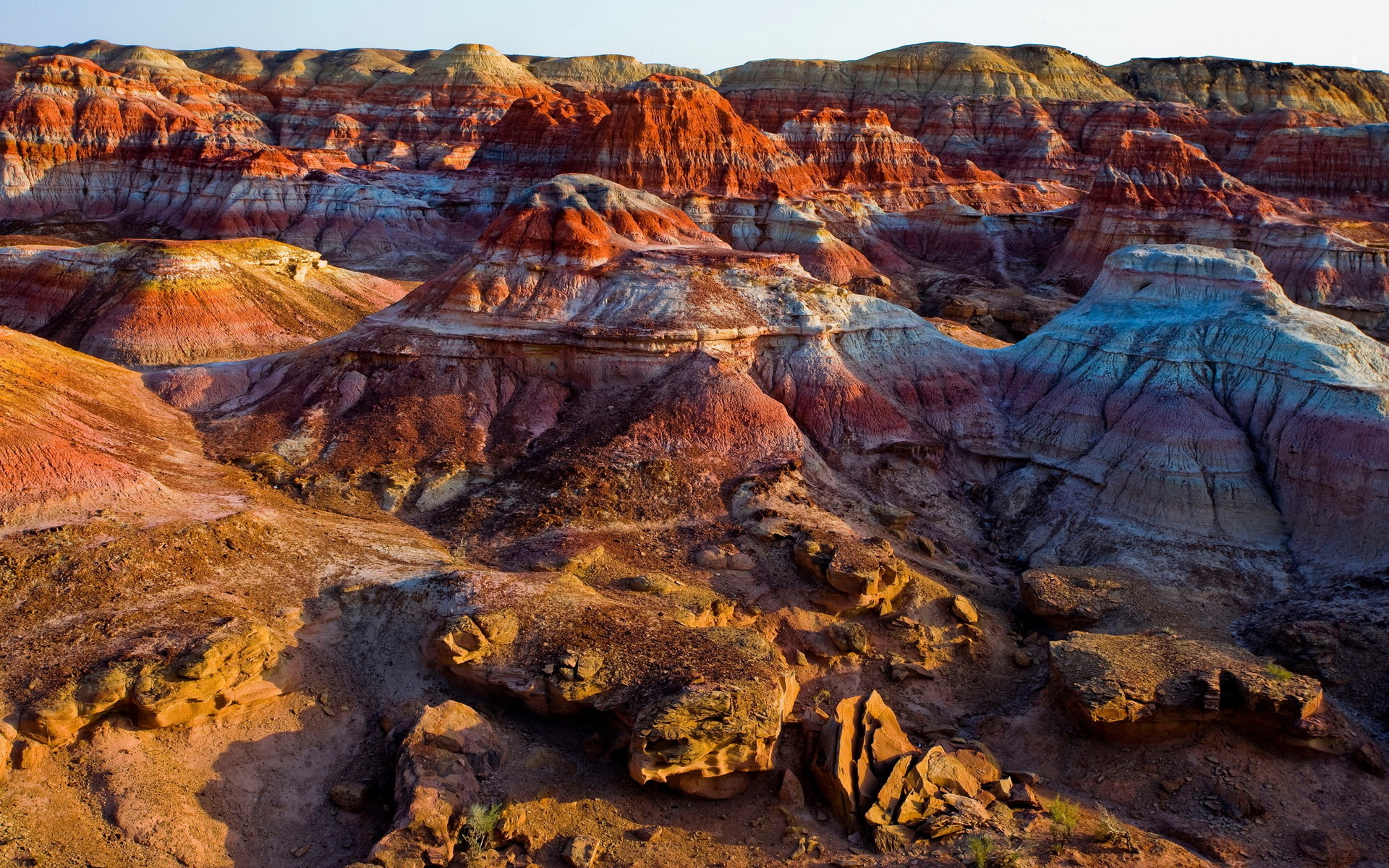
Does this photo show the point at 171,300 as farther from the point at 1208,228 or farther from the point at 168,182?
the point at 1208,228

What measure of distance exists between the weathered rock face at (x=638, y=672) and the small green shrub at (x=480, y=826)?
1903mm

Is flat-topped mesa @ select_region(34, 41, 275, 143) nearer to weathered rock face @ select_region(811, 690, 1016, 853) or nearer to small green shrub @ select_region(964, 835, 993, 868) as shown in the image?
weathered rock face @ select_region(811, 690, 1016, 853)

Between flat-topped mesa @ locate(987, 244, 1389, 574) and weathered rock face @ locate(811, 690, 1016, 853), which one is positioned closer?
weathered rock face @ locate(811, 690, 1016, 853)

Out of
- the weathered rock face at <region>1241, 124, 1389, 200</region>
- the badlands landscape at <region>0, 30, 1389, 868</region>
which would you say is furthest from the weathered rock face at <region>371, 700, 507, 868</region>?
the weathered rock face at <region>1241, 124, 1389, 200</region>

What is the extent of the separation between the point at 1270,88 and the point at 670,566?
11393 centimetres

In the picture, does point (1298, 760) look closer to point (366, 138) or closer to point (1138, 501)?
point (1138, 501)

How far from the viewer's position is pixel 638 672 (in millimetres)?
14328

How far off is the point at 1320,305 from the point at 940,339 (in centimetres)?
3278

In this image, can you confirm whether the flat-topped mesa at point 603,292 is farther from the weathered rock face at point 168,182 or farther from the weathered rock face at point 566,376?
the weathered rock face at point 168,182

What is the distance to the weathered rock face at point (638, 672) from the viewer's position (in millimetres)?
13391

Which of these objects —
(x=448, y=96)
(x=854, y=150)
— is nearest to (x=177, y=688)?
(x=854, y=150)

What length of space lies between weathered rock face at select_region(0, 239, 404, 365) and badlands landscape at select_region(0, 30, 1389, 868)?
0.68 ft

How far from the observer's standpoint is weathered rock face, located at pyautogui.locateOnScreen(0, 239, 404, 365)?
35719 mm

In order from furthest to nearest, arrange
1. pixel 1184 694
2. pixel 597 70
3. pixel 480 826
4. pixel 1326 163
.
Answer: pixel 597 70
pixel 1326 163
pixel 1184 694
pixel 480 826
